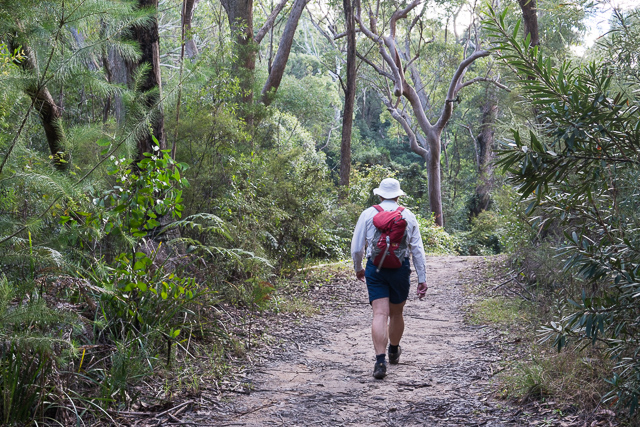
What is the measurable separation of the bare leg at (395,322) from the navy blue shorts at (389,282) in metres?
0.11

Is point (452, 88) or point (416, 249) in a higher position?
point (452, 88)

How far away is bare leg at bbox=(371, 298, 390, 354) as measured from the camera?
539 centimetres

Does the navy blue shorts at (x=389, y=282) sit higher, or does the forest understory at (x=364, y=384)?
the navy blue shorts at (x=389, y=282)

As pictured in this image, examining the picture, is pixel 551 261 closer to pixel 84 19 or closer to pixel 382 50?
pixel 84 19

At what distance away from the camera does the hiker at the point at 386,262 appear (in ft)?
17.9

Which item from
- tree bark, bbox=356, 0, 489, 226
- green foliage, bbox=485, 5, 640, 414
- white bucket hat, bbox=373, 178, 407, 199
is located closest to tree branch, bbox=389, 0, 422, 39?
tree bark, bbox=356, 0, 489, 226

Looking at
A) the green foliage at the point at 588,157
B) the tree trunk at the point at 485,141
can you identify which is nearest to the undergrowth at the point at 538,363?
the green foliage at the point at 588,157

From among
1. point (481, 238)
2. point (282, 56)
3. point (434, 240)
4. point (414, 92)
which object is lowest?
point (481, 238)

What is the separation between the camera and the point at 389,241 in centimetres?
546

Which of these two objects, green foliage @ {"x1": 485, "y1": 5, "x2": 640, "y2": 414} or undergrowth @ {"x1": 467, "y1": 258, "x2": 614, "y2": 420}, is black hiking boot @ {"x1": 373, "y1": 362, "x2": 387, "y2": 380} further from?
green foliage @ {"x1": 485, "y1": 5, "x2": 640, "y2": 414}

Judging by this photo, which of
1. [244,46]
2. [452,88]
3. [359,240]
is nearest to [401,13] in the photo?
[452,88]

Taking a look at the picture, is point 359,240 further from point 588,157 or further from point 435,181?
point 435,181

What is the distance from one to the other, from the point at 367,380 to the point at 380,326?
0.53 meters

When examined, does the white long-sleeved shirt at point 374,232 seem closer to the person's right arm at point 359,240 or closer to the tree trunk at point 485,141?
the person's right arm at point 359,240
